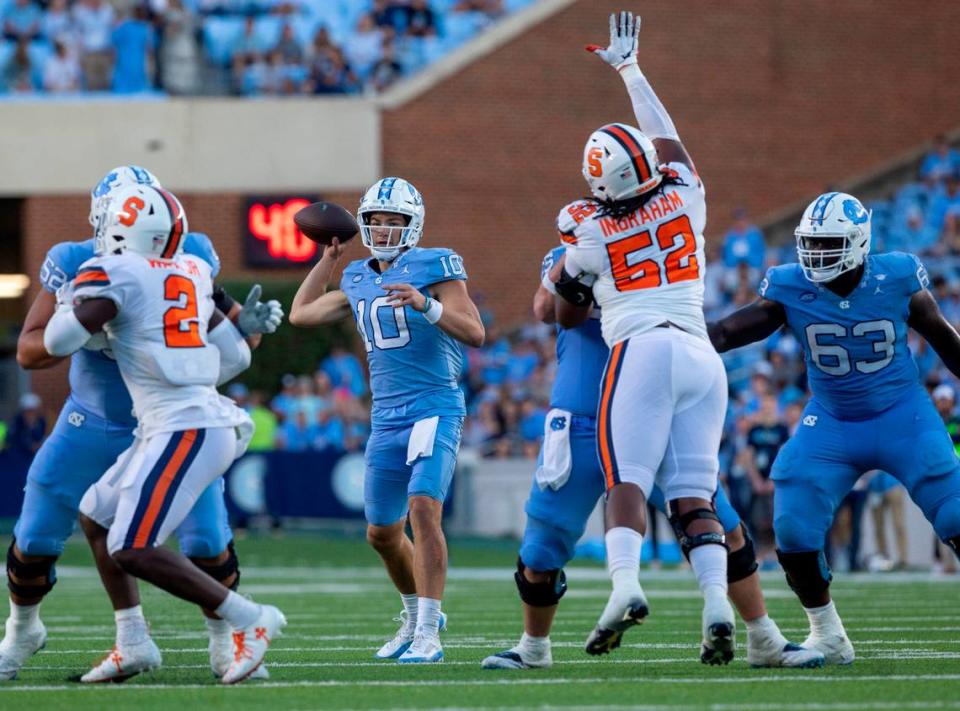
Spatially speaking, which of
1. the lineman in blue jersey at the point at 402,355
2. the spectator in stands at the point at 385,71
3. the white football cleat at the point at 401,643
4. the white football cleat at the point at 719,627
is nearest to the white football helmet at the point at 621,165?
the lineman in blue jersey at the point at 402,355

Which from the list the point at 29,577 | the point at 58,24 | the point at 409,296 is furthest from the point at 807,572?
the point at 58,24

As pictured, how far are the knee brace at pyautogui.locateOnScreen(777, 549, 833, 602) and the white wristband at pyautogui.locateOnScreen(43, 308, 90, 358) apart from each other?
268cm

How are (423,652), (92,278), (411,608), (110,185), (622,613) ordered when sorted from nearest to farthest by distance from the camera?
(622,613) < (92,278) < (110,185) < (423,652) < (411,608)

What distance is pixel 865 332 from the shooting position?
6.82m

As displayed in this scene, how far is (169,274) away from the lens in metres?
6.13

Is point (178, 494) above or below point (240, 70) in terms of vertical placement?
below

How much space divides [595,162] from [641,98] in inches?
20.7

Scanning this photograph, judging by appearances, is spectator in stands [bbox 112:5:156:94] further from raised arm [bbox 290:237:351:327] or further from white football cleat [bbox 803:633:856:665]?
white football cleat [bbox 803:633:856:665]

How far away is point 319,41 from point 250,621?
17.2 meters

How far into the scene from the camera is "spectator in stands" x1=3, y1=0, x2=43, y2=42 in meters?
22.4

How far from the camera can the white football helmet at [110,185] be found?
6.27 meters

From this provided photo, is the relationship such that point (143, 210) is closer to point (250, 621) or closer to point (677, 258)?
point (250, 621)

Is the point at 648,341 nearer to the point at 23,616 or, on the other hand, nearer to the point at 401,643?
the point at 401,643

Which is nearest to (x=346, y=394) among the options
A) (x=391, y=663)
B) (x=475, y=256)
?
(x=475, y=256)
